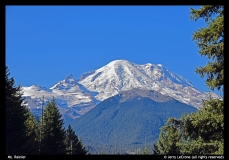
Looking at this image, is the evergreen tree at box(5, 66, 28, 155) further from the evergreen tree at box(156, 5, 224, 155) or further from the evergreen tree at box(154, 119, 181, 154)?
the evergreen tree at box(156, 5, 224, 155)

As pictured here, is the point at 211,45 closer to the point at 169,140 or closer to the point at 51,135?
the point at 51,135

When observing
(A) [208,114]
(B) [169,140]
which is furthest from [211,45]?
(B) [169,140]

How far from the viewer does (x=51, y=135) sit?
115 feet

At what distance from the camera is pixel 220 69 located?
401 inches

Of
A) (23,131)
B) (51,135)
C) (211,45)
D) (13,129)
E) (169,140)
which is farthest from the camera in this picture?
(169,140)

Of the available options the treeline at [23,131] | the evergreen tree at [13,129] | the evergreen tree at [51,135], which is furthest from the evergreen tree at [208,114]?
the evergreen tree at [51,135]

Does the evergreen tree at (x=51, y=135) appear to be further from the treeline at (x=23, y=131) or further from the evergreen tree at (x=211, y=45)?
the evergreen tree at (x=211, y=45)

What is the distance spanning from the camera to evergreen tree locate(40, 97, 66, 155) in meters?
33.6

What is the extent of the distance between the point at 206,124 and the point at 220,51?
257 centimetres

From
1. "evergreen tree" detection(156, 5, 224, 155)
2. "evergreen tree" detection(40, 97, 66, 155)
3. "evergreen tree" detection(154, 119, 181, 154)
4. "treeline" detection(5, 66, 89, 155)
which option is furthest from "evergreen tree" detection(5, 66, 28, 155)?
"evergreen tree" detection(156, 5, 224, 155)

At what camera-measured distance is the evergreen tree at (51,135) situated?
33.6m

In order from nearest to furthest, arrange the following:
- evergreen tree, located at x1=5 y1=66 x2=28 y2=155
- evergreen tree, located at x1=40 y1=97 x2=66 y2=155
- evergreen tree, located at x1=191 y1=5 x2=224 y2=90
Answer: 1. evergreen tree, located at x1=191 y1=5 x2=224 y2=90
2. evergreen tree, located at x1=5 y1=66 x2=28 y2=155
3. evergreen tree, located at x1=40 y1=97 x2=66 y2=155

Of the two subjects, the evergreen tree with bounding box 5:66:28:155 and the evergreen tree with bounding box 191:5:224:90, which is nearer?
the evergreen tree with bounding box 191:5:224:90
